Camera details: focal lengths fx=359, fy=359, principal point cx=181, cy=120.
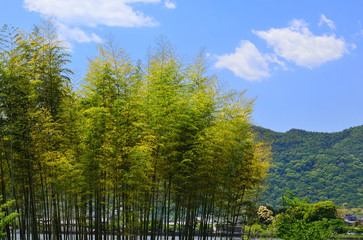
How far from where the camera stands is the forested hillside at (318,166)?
46.2 m

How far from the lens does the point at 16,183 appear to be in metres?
11.3

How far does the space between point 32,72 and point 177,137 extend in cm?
473

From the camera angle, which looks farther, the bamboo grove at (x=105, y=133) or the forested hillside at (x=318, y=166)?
the forested hillside at (x=318, y=166)

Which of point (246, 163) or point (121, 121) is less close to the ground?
point (121, 121)

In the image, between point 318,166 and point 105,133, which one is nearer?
point 105,133

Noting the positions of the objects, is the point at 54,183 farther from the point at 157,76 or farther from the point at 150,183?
the point at 157,76

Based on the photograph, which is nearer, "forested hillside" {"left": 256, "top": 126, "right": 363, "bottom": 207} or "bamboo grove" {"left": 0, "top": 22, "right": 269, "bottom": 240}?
"bamboo grove" {"left": 0, "top": 22, "right": 269, "bottom": 240}

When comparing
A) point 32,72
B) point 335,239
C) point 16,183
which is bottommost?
point 335,239

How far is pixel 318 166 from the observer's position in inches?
2000

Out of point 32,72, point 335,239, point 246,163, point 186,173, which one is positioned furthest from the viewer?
point 246,163

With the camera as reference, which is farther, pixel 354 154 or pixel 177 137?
pixel 354 154

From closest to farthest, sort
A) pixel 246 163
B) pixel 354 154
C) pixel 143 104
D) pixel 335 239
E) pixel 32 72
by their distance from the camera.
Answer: pixel 335 239 < pixel 32 72 < pixel 143 104 < pixel 246 163 < pixel 354 154

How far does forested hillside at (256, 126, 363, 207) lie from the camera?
152ft

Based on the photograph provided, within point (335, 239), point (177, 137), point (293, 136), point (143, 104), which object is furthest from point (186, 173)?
point (293, 136)
